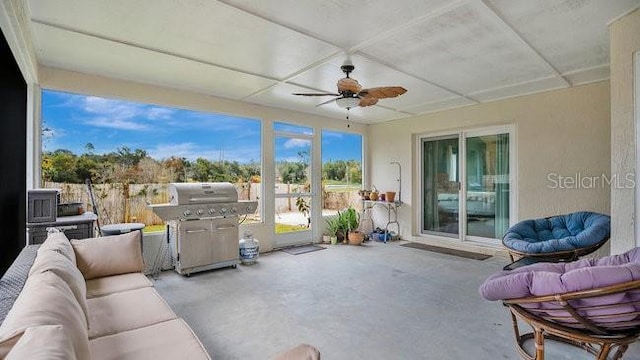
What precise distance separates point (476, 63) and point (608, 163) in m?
2.40

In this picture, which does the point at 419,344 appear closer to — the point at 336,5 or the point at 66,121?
the point at 336,5

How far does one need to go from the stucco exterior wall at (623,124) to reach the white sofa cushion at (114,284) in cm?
382

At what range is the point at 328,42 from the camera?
2.94 m

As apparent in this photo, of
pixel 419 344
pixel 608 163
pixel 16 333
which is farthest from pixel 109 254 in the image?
pixel 608 163

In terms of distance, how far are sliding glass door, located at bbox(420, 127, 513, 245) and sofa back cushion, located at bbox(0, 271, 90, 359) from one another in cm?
563

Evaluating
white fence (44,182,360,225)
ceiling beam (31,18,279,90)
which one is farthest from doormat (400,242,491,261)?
white fence (44,182,360,225)

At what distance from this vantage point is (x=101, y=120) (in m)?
4.01

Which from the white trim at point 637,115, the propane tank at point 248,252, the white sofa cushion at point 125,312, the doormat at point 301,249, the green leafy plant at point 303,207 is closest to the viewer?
the white sofa cushion at point 125,312

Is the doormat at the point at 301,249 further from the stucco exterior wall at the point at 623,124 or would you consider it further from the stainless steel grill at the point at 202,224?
the stucco exterior wall at the point at 623,124

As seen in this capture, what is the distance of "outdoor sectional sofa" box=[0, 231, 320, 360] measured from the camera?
3.01ft

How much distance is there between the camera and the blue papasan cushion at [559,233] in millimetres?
3262

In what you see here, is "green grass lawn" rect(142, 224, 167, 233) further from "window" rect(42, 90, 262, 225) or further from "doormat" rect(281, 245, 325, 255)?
"doormat" rect(281, 245, 325, 255)

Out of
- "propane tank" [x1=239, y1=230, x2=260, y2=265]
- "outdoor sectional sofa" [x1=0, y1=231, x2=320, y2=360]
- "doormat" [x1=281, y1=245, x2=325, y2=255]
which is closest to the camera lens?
"outdoor sectional sofa" [x1=0, y1=231, x2=320, y2=360]

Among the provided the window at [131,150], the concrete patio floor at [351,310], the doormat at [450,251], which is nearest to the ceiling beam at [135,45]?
the window at [131,150]
